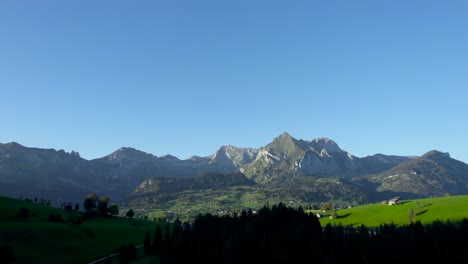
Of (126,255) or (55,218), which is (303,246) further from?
(55,218)

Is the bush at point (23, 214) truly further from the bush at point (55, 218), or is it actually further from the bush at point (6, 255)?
the bush at point (6, 255)

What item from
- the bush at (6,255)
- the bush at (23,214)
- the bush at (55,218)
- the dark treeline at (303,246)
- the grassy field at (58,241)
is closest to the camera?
the bush at (6,255)

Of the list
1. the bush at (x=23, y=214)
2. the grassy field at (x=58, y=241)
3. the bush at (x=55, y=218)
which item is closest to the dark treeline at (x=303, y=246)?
the grassy field at (x=58, y=241)

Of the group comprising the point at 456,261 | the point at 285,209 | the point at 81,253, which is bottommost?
the point at 456,261

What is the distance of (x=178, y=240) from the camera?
15312cm

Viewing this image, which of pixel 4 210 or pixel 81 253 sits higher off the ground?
pixel 4 210

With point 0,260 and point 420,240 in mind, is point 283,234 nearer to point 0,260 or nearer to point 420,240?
point 420,240

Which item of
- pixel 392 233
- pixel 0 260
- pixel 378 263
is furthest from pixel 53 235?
pixel 392 233

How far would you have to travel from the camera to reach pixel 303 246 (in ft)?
488

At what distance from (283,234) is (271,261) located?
1196 centimetres

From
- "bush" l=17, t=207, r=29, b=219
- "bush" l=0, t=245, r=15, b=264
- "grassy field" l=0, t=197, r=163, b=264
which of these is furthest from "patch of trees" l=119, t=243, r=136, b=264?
"bush" l=17, t=207, r=29, b=219

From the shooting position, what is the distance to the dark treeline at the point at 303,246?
474 feet

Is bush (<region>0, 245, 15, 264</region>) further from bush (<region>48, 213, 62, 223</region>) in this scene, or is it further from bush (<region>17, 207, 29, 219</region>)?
bush (<region>48, 213, 62, 223</region>)

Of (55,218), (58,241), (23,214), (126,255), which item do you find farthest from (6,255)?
(55,218)
